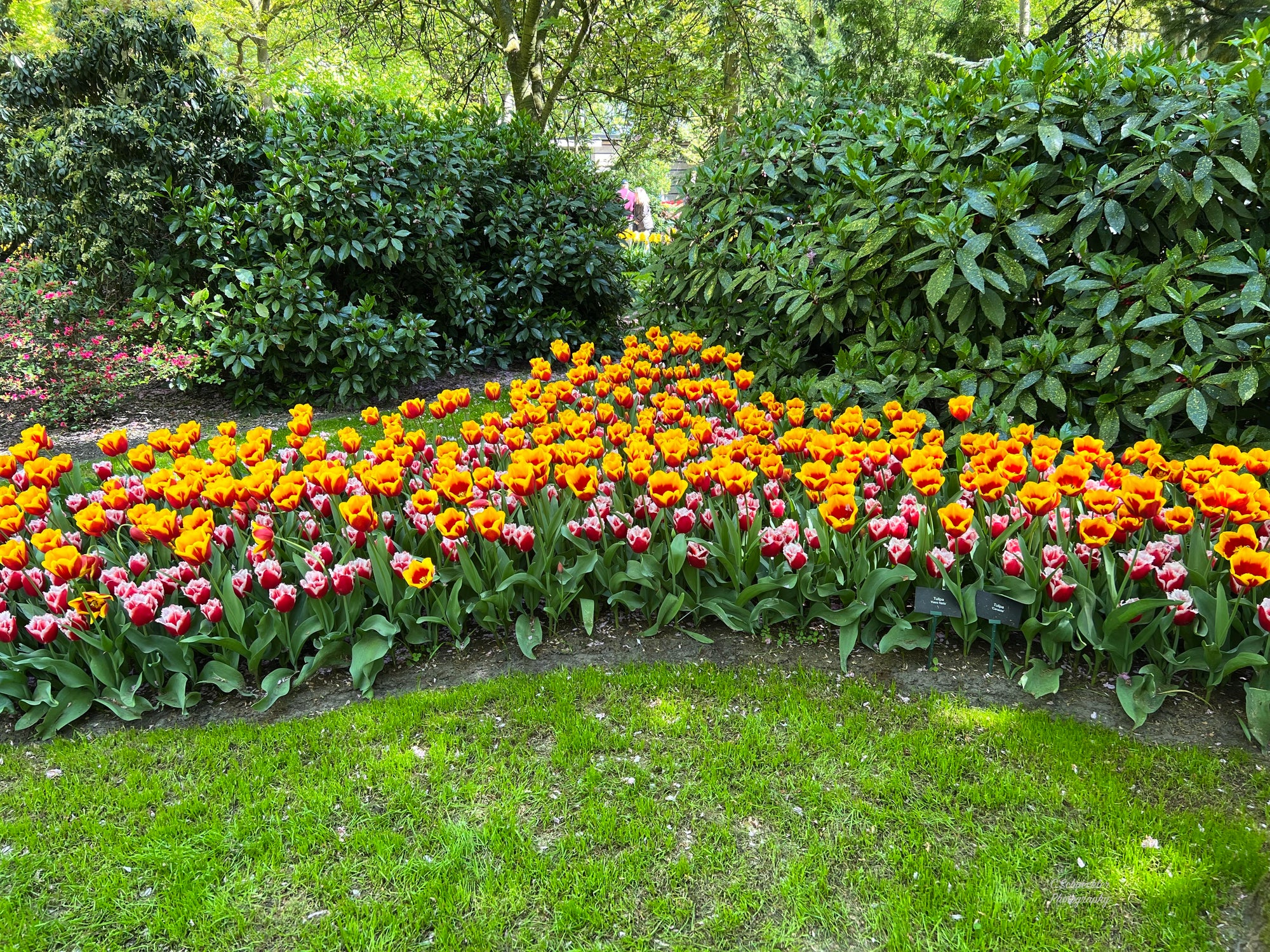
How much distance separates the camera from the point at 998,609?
250 centimetres

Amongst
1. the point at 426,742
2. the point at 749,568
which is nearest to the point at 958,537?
Answer: the point at 749,568

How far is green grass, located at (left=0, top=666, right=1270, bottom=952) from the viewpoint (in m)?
1.88

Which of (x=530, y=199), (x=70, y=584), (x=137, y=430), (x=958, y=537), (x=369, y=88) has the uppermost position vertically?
(x=369, y=88)

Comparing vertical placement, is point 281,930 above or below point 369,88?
below

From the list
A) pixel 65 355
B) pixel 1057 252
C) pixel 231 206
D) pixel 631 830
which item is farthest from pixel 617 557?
pixel 65 355

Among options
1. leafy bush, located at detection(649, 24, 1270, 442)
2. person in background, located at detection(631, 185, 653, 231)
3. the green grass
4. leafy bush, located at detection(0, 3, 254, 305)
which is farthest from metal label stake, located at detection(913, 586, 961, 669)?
person in background, located at detection(631, 185, 653, 231)

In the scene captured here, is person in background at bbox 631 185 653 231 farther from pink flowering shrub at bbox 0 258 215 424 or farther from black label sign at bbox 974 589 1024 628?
black label sign at bbox 974 589 1024 628

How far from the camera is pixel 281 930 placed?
1.89 m

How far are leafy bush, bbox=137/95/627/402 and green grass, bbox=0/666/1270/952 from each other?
14.2 ft

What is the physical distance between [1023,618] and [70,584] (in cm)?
328

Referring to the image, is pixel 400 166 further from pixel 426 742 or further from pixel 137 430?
pixel 426 742

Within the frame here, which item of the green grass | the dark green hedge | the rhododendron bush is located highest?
the dark green hedge

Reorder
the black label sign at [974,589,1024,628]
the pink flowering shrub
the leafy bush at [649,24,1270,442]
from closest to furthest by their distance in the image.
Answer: the black label sign at [974,589,1024,628] < the leafy bush at [649,24,1270,442] < the pink flowering shrub

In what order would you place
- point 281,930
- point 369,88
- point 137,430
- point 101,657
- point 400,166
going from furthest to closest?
point 369,88
point 400,166
point 137,430
point 101,657
point 281,930
